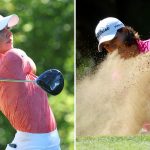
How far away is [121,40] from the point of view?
2586mm

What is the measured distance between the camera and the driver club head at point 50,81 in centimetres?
232

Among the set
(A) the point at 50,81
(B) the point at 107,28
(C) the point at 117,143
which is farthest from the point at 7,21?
(C) the point at 117,143

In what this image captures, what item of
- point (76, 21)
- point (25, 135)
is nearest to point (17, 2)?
point (76, 21)

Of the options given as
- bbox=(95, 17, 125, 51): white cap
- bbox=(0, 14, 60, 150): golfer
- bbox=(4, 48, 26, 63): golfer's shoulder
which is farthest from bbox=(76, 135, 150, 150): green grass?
bbox=(4, 48, 26, 63): golfer's shoulder

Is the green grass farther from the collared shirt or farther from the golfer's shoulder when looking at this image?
the golfer's shoulder

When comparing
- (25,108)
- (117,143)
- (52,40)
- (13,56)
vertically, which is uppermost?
(52,40)

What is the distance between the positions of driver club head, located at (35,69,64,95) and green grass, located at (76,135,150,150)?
0.36 metres

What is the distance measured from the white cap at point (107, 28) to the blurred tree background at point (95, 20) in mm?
39

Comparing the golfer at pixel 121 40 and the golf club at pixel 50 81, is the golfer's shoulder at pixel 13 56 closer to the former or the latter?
the golf club at pixel 50 81

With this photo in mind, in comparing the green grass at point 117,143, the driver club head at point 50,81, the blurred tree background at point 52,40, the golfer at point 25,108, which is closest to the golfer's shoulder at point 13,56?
the golfer at point 25,108

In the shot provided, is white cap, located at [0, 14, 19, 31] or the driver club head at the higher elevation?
white cap, located at [0, 14, 19, 31]

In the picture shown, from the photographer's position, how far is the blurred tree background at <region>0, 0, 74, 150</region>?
2803 mm

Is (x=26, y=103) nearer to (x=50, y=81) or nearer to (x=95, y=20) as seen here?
(x=50, y=81)

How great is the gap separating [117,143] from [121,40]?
412 millimetres
